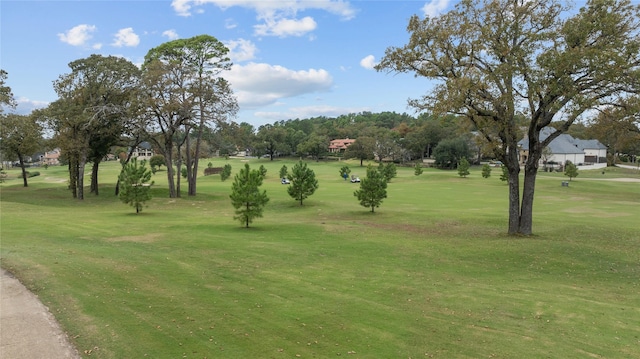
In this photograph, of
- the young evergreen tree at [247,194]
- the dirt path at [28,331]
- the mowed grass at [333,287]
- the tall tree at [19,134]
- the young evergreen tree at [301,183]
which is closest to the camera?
the dirt path at [28,331]

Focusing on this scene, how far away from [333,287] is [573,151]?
→ 10970cm

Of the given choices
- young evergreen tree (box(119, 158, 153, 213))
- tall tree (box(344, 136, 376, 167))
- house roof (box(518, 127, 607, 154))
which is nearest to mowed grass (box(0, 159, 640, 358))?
young evergreen tree (box(119, 158, 153, 213))

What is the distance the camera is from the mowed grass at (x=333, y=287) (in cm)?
795

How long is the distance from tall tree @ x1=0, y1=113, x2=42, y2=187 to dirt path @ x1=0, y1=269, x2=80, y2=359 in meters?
35.4

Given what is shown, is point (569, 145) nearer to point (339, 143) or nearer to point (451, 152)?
point (451, 152)

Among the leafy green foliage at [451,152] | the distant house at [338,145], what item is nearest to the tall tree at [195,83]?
the leafy green foliage at [451,152]

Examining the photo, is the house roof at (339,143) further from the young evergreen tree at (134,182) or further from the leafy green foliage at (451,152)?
the young evergreen tree at (134,182)

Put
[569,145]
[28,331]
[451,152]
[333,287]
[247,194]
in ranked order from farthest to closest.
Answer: [569,145]
[451,152]
[247,194]
[333,287]
[28,331]

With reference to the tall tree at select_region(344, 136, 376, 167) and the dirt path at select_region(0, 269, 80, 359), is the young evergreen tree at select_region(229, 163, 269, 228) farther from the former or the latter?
the tall tree at select_region(344, 136, 376, 167)

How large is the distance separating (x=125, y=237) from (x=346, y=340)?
47.1ft

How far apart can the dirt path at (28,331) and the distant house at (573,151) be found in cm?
9999

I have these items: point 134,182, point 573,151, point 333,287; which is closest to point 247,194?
point 134,182

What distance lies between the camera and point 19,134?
43219 millimetres

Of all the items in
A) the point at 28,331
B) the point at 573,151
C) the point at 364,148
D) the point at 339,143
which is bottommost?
the point at 28,331
